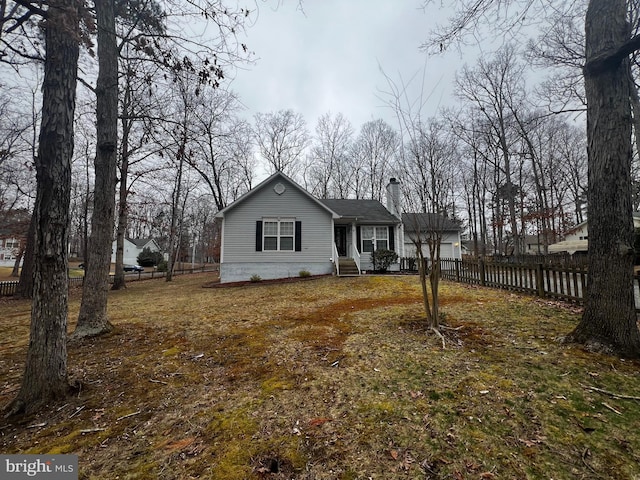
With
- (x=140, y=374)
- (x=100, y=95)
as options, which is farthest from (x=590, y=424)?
(x=100, y=95)

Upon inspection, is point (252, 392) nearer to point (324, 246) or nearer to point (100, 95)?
point (100, 95)

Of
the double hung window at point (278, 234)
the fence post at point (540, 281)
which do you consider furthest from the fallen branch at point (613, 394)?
→ the double hung window at point (278, 234)

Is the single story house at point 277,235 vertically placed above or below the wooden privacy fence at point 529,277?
above

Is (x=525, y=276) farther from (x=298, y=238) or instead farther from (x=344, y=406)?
(x=298, y=238)

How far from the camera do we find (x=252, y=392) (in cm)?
285

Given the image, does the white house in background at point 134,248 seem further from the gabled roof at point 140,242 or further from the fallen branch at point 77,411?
the fallen branch at point 77,411

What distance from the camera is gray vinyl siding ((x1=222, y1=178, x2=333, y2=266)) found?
43.8ft

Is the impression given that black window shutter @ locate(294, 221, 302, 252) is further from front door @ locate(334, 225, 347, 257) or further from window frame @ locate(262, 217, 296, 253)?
front door @ locate(334, 225, 347, 257)

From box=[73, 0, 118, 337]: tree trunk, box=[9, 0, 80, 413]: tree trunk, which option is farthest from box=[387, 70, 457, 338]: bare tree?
A: box=[73, 0, 118, 337]: tree trunk

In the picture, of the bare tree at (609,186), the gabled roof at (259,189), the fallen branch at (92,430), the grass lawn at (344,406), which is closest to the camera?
the grass lawn at (344,406)

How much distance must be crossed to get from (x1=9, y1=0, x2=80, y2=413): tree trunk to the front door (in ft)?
46.3

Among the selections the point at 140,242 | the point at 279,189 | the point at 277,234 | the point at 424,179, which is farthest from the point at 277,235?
the point at 140,242

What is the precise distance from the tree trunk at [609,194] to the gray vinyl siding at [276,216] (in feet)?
35.5

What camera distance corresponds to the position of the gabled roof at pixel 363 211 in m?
16.5
